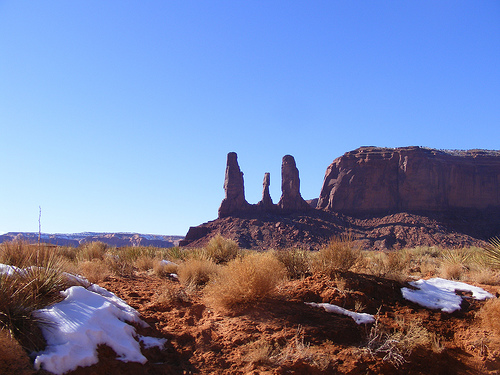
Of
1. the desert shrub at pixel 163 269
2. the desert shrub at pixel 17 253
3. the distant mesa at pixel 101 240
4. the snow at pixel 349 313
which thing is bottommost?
the distant mesa at pixel 101 240

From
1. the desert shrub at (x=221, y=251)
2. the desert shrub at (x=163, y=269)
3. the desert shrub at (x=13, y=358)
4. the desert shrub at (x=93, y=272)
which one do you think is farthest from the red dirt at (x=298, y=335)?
the desert shrub at (x=221, y=251)

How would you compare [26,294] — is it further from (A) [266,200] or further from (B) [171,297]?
(A) [266,200]

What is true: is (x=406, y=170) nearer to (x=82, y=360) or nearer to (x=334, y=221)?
(x=334, y=221)

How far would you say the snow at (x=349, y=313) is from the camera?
6590mm

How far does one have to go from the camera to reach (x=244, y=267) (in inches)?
283

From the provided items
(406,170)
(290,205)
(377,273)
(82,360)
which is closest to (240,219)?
(290,205)

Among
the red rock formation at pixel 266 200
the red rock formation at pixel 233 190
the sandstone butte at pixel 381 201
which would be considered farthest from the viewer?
the red rock formation at pixel 233 190

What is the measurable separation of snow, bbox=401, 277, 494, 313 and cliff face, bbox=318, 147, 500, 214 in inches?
2741

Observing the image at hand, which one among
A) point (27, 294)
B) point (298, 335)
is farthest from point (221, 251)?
point (27, 294)

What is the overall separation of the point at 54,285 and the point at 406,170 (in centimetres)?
7931

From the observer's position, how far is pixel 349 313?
6836 millimetres

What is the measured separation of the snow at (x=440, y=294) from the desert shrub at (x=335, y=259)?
4.11ft

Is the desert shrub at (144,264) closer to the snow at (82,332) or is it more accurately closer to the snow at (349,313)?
the snow at (82,332)

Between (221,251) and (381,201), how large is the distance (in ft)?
227
